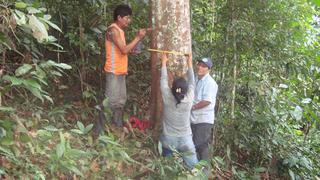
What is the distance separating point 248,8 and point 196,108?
76.8 inches

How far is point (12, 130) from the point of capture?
158 inches

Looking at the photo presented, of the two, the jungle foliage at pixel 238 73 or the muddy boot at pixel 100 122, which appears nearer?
the muddy boot at pixel 100 122

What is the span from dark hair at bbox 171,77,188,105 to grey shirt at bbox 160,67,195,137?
0.21ft

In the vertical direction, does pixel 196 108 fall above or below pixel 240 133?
above

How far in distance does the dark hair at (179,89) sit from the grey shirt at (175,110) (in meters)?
0.06

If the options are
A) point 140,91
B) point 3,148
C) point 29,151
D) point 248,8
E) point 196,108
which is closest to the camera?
point 3,148

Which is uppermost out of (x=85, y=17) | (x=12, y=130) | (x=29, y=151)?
(x=85, y=17)

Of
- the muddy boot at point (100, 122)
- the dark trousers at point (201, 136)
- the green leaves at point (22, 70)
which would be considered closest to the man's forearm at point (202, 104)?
the dark trousers at point (201, 136)

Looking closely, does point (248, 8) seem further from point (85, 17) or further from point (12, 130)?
point (12, 130)

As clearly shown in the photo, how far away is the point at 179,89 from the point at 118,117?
A: 1.26 meters

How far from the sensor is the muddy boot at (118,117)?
5.70 metres

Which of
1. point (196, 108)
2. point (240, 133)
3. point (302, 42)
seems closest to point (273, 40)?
point (302, 42)

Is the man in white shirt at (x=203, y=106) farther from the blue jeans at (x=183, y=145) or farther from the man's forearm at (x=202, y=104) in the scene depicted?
the blue jeans at (x=183, y=145)

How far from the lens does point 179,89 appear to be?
4.81m
